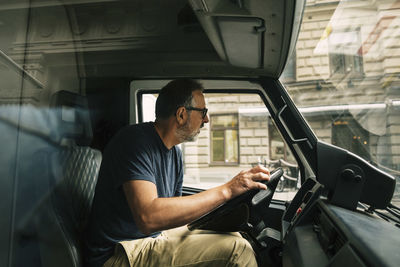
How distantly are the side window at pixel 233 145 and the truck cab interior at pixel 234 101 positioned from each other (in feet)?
0.10

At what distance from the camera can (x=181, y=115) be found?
5.73ft

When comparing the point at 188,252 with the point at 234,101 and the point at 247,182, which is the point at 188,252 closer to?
the point at 247,182

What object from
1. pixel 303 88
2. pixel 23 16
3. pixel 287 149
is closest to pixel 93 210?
pixel 23 16

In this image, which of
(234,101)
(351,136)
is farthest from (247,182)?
(234,101)

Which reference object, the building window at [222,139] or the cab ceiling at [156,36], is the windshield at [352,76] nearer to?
the cab ceiling at [156,36]

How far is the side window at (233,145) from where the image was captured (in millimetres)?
2398

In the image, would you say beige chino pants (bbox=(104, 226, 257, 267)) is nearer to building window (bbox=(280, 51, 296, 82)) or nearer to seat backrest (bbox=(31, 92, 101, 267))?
seat backrest (bbox=(31, 92, 101, 267))

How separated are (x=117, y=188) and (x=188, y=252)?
1.50 feet

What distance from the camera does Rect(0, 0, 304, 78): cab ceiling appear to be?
147 centimetres

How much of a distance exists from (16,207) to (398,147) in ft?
5.31

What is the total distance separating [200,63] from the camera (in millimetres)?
2314

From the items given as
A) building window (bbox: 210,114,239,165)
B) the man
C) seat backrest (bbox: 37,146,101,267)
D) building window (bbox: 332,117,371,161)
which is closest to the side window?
building window (bbox: 210,114,239,165)

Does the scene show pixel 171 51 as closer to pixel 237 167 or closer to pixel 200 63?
pixel 200 63

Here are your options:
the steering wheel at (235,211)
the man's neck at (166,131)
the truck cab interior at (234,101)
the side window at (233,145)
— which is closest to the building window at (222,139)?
the side window at (233,145)
